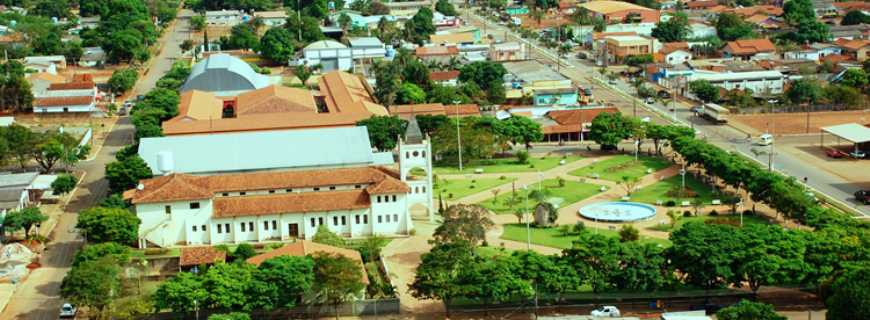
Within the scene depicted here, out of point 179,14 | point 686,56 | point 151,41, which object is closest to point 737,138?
point 686,56

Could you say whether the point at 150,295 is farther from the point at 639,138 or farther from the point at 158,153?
the point at 639,138

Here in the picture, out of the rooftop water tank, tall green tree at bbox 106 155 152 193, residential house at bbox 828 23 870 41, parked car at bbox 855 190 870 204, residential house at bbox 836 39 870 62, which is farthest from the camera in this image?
residential house at bbox 828 23 870 41

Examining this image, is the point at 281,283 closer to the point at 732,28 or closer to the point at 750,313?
the point at 750,313

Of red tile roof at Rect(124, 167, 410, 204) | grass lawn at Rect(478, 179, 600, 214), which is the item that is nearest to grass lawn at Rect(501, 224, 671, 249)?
grass lawn at Rect(478, 179, 600, 214)

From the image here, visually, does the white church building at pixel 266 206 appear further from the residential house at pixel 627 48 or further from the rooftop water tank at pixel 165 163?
the residential house at pixel 627 48

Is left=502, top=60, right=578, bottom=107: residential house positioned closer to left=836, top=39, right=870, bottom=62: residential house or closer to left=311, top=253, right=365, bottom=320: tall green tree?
left=836, top=39, right=870, bottom=62: residential house

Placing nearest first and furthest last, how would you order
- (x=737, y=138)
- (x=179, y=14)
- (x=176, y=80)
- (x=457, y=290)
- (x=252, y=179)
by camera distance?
1. (x=457, y=290)
2. (x=252, y=179)
3. (x=737, y=138)
4. (x=176, y=80)
5. (x=179, y=14)

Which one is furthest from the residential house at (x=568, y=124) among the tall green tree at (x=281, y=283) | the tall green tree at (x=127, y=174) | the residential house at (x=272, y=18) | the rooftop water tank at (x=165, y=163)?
the residential house at (x=272, y=18)
